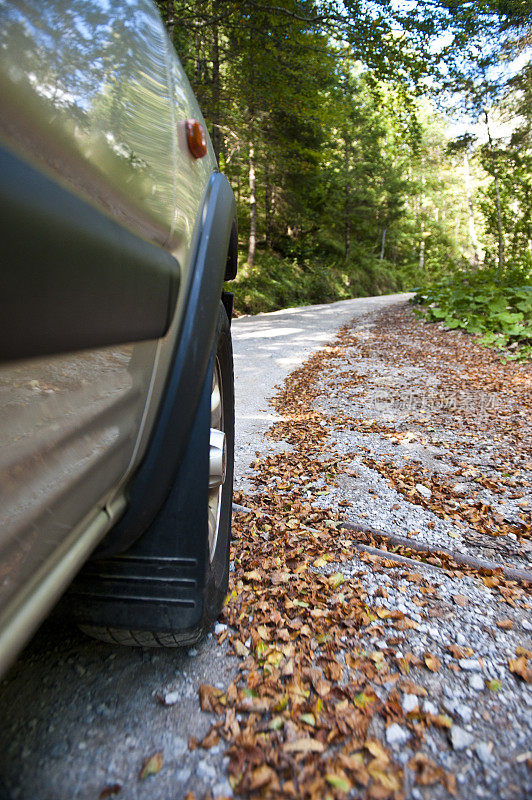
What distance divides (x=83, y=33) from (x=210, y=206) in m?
0.84

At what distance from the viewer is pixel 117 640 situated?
1571mm

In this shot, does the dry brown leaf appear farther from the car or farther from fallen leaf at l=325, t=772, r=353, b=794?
the car

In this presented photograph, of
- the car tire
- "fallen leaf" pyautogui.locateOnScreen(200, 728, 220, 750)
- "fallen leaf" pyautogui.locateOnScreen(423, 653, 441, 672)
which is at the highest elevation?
the car tire

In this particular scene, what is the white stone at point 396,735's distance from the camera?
1407 mm

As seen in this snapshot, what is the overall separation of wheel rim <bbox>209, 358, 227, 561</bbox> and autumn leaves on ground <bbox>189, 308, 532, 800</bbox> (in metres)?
0.35

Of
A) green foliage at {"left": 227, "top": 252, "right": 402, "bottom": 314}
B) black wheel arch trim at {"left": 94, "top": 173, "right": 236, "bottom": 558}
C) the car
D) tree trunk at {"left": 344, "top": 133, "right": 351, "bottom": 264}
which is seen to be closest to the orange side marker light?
the car

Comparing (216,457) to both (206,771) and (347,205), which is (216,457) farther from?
(347,205)

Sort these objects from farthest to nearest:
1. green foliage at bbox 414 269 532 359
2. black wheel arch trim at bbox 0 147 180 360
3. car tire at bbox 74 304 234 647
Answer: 1. green foliage at bbox 414 269 532 359
2. car tire at bbox 74 304 234 647
3. black wheel arch trim at bbox 0 147 180 360

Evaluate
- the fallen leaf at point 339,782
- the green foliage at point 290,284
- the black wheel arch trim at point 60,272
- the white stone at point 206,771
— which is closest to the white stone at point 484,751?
the fallen leaf at point 339,782

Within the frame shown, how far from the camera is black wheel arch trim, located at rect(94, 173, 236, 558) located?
1388mm

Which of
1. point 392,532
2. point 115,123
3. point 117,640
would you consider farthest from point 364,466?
point 115,123

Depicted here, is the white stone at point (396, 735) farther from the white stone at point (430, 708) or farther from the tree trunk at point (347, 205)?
the tree trunk at point (347, 205)

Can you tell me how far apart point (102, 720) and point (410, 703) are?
1.02 metres

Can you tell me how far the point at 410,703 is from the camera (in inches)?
60.7
